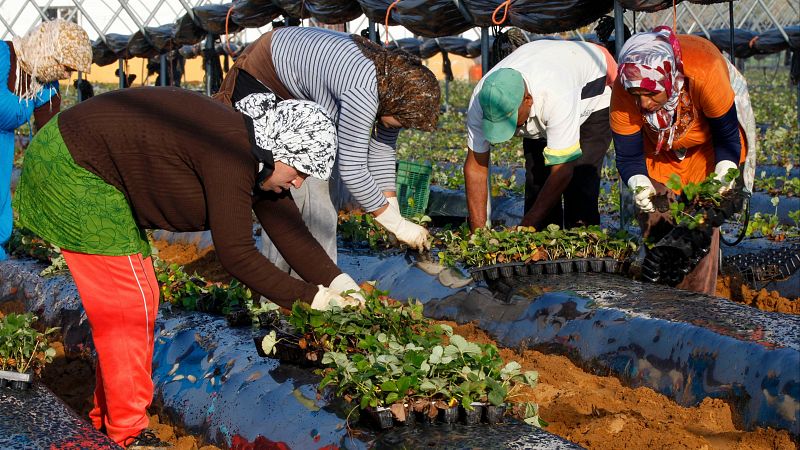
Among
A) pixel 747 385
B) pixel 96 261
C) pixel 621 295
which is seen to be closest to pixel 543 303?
pixel 621 295

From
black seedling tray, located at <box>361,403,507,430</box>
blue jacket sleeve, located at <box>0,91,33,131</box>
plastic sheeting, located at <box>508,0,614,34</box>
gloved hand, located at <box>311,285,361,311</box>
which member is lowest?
black seedling tray, located at <box>361,403,507,430</box>

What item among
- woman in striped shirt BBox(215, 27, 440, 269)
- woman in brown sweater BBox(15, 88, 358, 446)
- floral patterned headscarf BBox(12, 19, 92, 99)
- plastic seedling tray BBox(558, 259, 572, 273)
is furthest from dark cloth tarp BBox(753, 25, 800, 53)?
woman in brown sweater BBox(15, 88, 358, 446)

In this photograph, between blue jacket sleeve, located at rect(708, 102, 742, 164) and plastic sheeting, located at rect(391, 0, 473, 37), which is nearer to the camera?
blue jacket sleeve, located at rect(708, 102, 742, 164)

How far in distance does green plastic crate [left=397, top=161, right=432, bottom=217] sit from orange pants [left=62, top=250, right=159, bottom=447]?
10.8 ft

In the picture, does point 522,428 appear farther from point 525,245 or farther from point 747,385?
point 525,245

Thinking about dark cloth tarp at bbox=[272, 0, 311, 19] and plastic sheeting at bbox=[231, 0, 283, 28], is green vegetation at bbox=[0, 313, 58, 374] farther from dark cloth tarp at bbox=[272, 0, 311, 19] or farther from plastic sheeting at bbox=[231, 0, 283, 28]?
plastic sheeting at bbox=[231, 0, 283, 28]

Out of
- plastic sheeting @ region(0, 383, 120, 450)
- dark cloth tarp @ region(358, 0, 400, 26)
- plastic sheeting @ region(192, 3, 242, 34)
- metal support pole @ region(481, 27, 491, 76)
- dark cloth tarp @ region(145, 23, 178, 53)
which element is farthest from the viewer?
dark cloth tarp @ region(145, 23, 178, 53)

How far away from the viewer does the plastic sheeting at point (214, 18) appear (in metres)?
10.6

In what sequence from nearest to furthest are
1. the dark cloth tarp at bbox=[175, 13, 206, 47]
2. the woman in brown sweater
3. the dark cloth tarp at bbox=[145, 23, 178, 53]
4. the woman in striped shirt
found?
the woman in brown sweater
the woman in striped shirt
the dark cloth tarp at bbox=[175, 13, 206, 47]
the dark cloth tarp at bbox=[145, 23, 178, 53]

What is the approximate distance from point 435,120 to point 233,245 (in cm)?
113

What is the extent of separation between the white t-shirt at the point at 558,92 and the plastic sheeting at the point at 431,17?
228cm

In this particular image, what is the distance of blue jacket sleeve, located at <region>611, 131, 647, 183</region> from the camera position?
4.24 metres

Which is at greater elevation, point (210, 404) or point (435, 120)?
point (435, 120)

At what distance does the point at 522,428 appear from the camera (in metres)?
2.61
